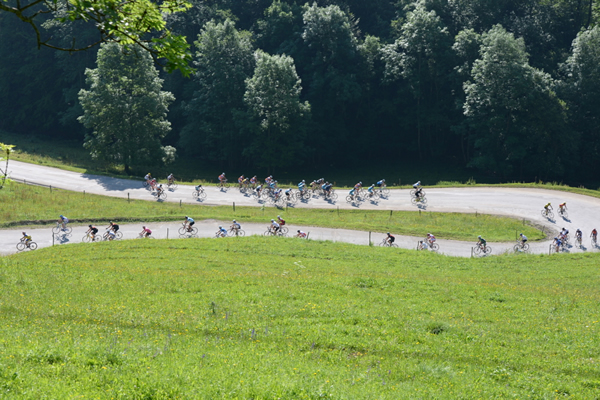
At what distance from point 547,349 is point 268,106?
54844mm

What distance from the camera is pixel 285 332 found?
1352 centimetres

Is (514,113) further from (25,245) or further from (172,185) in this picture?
(25,245)

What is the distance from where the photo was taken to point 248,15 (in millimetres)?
84062

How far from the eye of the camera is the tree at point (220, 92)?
70000 millimetres

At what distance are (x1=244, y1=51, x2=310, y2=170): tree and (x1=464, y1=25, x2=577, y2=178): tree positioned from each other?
68.7ft

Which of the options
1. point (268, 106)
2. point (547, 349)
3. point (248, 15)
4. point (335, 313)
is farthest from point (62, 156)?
point (547, 349)

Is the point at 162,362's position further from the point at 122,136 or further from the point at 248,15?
the point at 248,15

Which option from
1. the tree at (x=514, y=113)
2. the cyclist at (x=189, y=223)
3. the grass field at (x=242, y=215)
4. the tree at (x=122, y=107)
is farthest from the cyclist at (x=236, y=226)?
the tree at (x=514, y=113)

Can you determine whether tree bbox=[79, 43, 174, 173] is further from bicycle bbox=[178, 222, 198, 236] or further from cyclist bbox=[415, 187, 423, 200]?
cyclist bbox=[415, 187, 423, 200]

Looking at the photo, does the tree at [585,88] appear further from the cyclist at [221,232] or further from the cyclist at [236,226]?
the cyclist at [221,232]

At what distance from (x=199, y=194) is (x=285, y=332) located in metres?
38.9

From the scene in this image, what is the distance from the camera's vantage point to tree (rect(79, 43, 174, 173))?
197ft

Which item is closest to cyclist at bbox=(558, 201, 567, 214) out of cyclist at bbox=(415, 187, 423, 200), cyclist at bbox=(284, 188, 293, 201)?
cyclist at bbox=(415, 187, 423, 200)

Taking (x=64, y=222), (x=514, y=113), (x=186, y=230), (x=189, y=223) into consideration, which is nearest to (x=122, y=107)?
(x=64, y=222)
